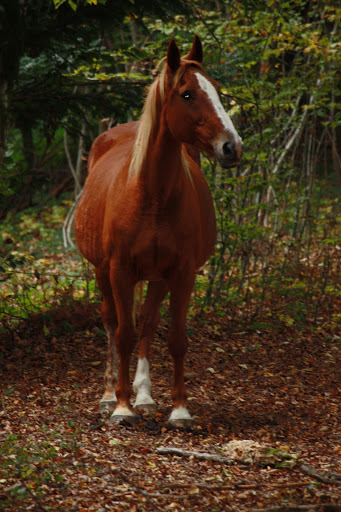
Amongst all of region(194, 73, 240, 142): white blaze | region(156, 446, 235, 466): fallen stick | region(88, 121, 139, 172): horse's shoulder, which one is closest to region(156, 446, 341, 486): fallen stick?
region(156, 446, 235, 466): fallen stick

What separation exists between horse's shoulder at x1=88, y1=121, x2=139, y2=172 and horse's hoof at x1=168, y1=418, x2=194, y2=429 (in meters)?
2.42

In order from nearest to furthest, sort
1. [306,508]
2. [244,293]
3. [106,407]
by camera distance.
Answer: [306,508] < [106,407] < [244,293]

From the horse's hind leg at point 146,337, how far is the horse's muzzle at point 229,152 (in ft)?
5.93

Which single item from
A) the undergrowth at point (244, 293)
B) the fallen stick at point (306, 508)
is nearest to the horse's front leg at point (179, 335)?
the fallen stick at point (306, 508)

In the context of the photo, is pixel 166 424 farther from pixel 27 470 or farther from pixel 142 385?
pixel 27 470

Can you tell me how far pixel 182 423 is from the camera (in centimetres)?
452

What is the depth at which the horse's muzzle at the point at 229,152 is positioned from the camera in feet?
11.9

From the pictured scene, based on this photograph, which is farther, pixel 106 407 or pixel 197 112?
pixel 106 407

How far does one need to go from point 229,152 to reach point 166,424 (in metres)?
2.04

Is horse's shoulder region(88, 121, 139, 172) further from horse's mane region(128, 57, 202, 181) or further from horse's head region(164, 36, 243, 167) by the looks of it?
horse's head region(164, 36, 243, 167)

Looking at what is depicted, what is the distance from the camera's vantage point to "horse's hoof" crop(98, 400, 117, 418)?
482 centimetres

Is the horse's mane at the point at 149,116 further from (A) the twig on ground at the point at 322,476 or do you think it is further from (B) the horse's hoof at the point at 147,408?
(A) the twig on ground at the point at 322,476

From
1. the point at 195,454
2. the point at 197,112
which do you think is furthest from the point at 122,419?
the point at 197,112

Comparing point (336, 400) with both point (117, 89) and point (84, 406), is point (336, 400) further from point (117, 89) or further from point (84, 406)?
point (117, 89)
